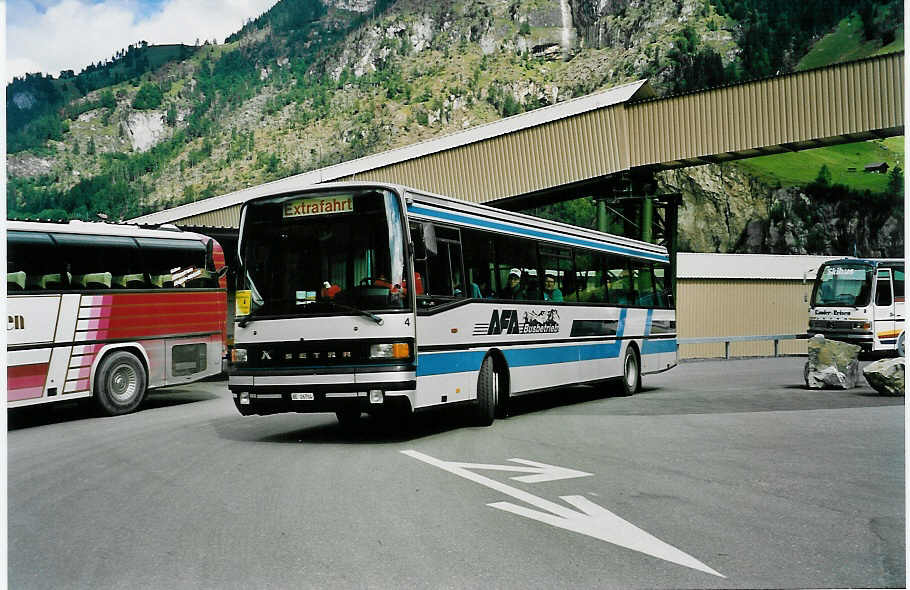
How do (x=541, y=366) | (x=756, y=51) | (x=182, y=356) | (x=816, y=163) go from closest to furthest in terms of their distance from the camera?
1. (x=541, y=366)
2. (x=182, y=356)
3. (x=756, y=51)
4. (x=816, y=163)

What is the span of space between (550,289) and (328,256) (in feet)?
16.6

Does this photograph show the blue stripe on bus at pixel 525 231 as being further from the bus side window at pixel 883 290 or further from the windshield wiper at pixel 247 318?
the bus side window at pixel 883 290

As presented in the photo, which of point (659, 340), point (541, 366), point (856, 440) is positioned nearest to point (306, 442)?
point (541, 366)

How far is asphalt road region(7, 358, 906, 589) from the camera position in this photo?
5.26 metres

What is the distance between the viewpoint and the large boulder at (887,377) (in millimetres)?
16172

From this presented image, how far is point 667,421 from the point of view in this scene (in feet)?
43.4

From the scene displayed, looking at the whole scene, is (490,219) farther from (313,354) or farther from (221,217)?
(221,217)

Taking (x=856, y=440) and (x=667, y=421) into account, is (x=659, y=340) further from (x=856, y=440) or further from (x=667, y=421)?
(x=856, y=440)

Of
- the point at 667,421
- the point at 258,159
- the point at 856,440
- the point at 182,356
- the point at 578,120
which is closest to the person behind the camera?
the point at 856,440

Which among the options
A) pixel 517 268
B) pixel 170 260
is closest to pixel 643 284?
pixel 517 268

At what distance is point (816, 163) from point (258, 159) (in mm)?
46635

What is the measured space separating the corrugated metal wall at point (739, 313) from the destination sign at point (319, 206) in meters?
24.9

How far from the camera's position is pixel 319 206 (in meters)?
11.2

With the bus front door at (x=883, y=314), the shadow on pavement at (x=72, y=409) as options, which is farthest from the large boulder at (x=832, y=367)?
the shadow on pavement at (x=72, y=409)
